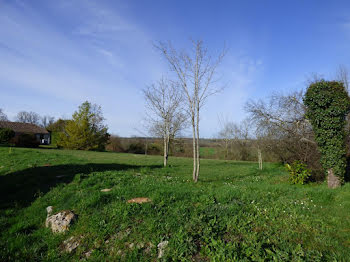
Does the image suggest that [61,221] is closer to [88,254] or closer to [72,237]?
[72,237]

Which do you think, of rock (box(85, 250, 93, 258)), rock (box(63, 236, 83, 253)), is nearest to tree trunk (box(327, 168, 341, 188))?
rock (box(85, 250, 93, 258))

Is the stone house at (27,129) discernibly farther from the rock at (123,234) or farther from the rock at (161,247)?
the rock at (161,247)

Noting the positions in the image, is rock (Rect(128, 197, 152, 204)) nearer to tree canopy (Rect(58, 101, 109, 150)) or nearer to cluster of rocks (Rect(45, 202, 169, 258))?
cluster of rocks (Rect(45, 202, 169, 258))

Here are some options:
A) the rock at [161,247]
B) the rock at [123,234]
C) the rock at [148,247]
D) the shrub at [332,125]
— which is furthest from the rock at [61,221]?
the shrub at [332,125]

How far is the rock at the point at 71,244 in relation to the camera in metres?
3.61

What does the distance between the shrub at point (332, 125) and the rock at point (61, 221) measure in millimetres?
8080

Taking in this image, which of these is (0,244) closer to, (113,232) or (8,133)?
(113,232)

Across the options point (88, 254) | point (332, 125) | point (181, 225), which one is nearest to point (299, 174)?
point (332, 125)

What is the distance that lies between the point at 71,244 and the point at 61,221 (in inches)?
29.7

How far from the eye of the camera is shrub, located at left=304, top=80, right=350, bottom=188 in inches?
281

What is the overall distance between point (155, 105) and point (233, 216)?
441 inches

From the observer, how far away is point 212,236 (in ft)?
11.4

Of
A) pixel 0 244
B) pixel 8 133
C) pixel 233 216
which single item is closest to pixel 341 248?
pixel 233 216

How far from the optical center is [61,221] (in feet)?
14.0
